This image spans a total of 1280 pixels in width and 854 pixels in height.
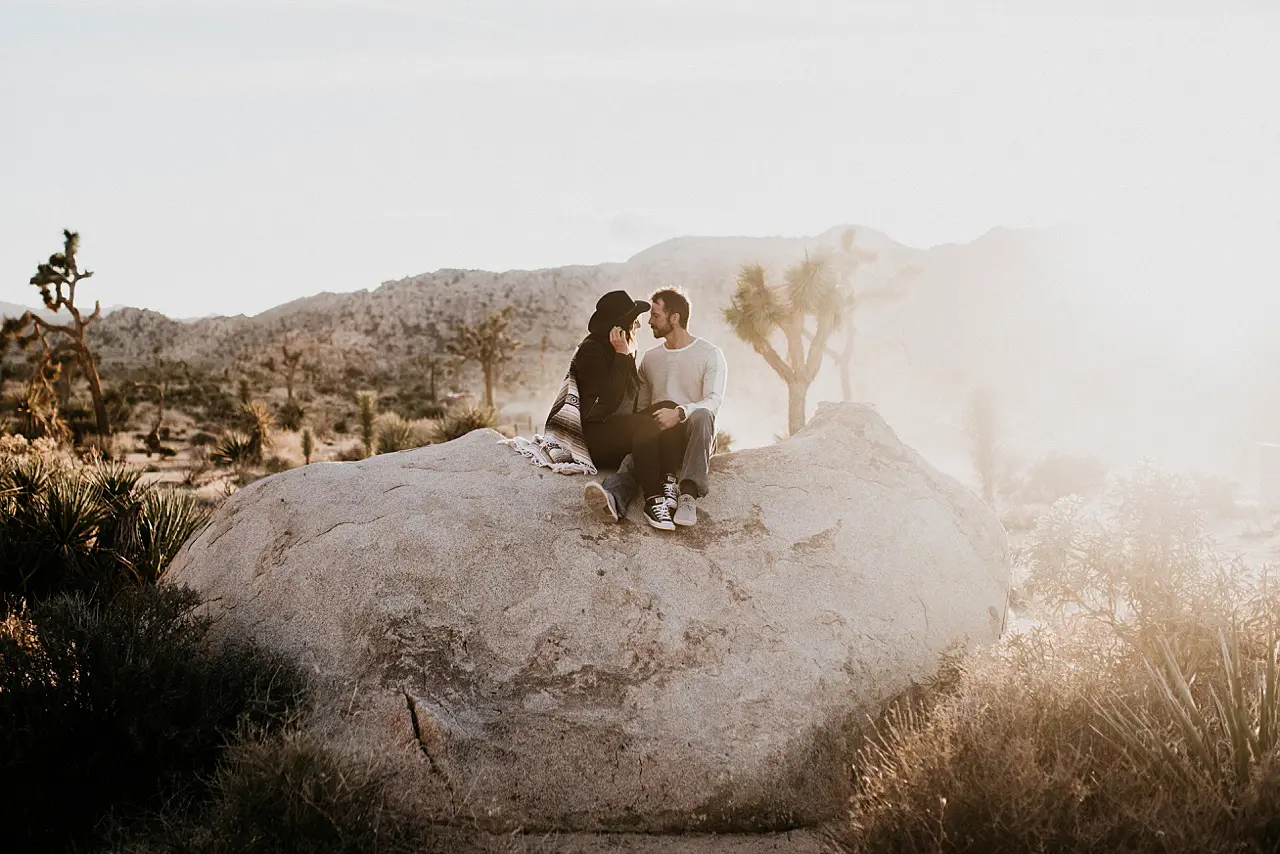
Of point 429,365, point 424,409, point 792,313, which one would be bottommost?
point 424,409

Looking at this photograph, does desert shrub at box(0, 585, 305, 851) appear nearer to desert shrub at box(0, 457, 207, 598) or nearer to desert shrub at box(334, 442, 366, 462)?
desert shrub at box(0, 457, 207, 598)

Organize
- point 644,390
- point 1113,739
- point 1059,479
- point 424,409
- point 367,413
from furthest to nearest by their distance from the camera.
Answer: point 424,409 < point 367,413 < point 1059,479 < point 644,390 < point 1113,739

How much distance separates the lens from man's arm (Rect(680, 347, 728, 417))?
5820 mm

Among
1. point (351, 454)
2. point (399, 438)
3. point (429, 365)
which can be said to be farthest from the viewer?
point (429, 365)

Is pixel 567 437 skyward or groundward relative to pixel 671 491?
skyward

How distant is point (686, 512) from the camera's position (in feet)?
18.2

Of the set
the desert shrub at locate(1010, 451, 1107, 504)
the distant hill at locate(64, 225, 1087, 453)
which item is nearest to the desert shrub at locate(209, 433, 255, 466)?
the desert shrub at locate(1010, 451, 1107, 504)

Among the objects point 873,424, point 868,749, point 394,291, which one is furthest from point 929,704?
point 394,291

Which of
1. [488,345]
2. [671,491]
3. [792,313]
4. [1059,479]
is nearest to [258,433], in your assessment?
[792,313]

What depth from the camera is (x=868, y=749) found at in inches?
187

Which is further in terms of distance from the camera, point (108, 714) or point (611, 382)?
point (611, 382)

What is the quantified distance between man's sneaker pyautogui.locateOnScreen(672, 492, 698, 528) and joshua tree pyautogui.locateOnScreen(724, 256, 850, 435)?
18.1 metres

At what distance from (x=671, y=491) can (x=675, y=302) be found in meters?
1.48

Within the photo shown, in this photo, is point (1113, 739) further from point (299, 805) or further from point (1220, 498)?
point (1220, 498)
